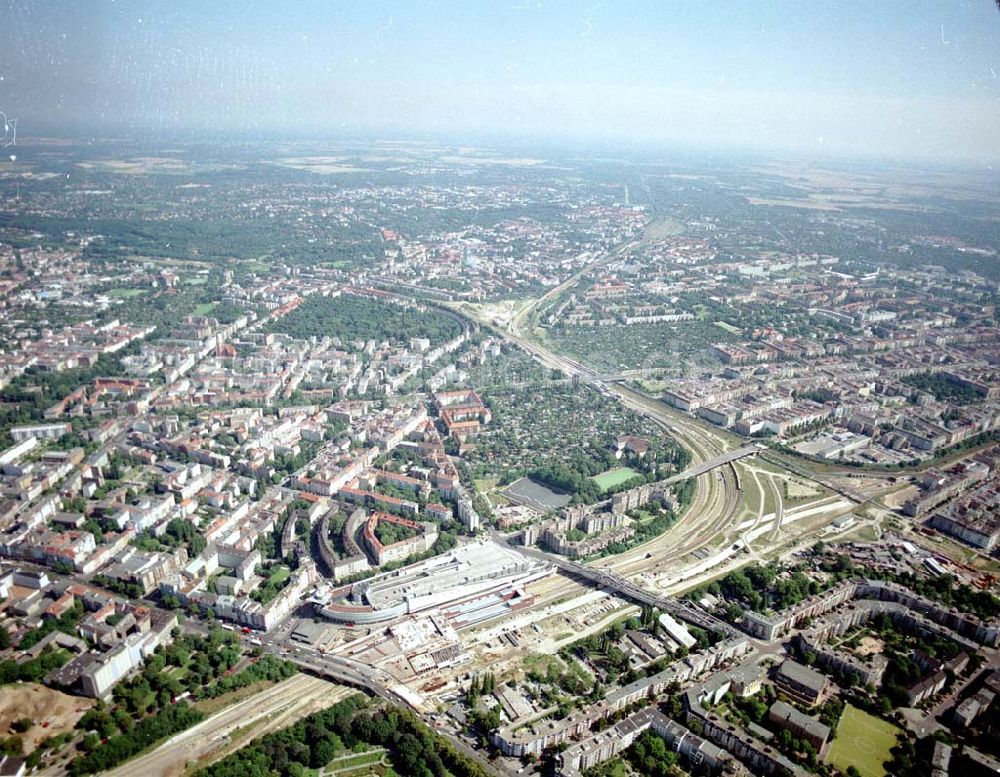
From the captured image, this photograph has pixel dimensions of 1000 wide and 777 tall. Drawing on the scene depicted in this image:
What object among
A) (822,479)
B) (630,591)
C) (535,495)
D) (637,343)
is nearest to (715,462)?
(822,479)

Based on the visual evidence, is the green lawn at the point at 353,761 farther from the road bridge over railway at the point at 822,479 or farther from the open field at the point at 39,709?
the road bridge over railway at the point at 822,479

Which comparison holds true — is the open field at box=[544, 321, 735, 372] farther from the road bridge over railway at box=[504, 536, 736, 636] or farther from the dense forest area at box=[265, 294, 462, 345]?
the road bridge over railway at box=[504, 536, 736, 636]

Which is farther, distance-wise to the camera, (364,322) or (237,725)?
(364,322)

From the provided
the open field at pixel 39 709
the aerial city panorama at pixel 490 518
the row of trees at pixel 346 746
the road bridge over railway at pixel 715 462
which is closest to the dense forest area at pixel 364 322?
the aerial city panorama at pixel 490 518

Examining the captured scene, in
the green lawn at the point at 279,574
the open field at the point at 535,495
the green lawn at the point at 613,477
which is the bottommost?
the green lawn at the point at 279,574

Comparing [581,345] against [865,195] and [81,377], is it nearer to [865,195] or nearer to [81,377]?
[81,377]

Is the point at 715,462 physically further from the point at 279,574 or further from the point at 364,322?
the point at 364,322

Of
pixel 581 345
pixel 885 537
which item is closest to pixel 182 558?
pixel 885 537
